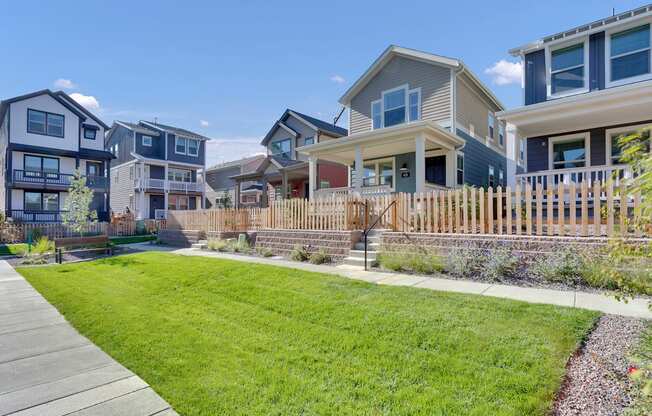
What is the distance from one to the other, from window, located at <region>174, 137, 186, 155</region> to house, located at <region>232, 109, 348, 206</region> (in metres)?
9.43

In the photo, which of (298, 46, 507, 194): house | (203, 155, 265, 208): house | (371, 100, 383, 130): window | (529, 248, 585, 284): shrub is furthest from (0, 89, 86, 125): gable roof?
(529, 248, 585, 284): shrub

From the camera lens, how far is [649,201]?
1.92 metres

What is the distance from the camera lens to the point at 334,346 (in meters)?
3.88

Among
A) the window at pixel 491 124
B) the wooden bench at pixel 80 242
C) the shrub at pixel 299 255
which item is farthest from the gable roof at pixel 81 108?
the window at pixel 491 124

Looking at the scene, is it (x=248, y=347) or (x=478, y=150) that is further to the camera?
(x=478, y=150)

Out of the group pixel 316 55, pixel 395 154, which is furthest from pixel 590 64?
pixel 316 55

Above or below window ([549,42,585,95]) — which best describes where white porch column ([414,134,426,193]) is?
below

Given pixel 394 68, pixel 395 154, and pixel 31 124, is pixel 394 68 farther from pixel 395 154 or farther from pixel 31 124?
pixel 31 124

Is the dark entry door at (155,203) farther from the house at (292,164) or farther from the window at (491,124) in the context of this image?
the window at (491,124)

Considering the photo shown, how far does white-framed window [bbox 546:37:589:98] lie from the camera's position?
12.0 m

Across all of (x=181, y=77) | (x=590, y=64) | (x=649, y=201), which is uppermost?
(x=181, y=77)

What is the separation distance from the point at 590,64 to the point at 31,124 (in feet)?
108

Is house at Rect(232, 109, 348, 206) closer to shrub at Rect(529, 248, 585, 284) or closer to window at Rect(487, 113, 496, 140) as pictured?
window at Rect(487, 113, 496, 140)

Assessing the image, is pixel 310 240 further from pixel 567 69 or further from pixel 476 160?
pixel 567 69
